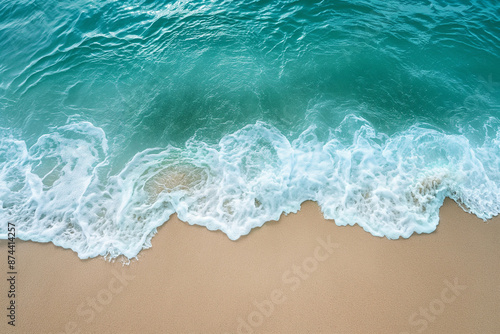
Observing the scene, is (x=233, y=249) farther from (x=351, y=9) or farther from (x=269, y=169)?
(x=351, y=9)

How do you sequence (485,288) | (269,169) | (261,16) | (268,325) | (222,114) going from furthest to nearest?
(261,16) < (222,114) < (269,169) < (485,288) < (268,325)

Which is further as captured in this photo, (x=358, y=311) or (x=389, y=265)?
(x=389, y=265)

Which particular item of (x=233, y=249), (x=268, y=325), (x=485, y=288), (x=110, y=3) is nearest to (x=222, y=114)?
(x=233, y=249)
